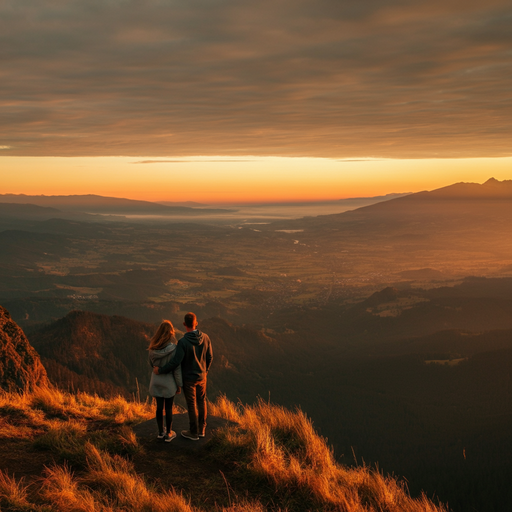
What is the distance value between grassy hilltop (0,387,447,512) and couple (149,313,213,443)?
0.65 m

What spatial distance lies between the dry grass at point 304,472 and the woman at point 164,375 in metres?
1.41

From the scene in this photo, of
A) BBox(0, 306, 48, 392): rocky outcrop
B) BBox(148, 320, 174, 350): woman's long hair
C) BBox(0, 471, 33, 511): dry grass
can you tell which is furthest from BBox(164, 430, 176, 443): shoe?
BBox(0, 306, 48, 392): rocky outcrop

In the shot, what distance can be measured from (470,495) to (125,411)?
245ft

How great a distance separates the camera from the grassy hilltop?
22.8 ft

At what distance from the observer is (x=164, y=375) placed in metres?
9.55

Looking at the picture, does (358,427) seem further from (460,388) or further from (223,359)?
(223,359)

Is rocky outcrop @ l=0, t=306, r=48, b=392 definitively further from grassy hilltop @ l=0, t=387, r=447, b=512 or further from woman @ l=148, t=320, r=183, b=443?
woman @ l=148, t=320, r=183, b=443

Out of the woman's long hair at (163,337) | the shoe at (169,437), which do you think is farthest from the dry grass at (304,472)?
the woman's long hair at (163,337)

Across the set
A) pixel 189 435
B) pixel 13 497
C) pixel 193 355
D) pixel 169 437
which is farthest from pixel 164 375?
pixel 13 497

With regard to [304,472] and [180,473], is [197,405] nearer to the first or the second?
[180,473]

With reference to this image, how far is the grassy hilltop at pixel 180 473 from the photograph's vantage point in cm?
695

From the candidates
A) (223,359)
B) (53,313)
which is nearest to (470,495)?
(223,359)

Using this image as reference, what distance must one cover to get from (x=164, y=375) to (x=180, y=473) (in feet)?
6.86

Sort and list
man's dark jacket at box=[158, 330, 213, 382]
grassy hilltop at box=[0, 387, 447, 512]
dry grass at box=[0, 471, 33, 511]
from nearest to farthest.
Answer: dry grass at box=[0, 471, 33, 511], grassy hilltop at box=[0, 387, 447, 512], man's dark jacket at box=[158, 330, 213, 382]
